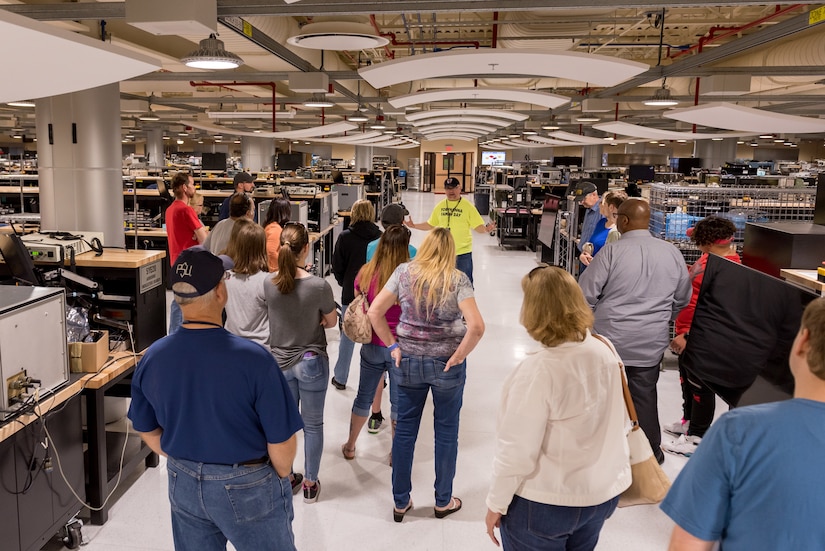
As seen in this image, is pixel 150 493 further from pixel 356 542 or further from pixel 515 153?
pixel 515 153

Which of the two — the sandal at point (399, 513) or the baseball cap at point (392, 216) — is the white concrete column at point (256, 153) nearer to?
the baseball cap at point (392, 216)

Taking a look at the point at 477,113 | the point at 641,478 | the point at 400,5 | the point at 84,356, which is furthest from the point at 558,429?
the point at 477,113

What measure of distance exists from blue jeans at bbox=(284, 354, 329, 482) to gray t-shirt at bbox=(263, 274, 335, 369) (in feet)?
0.16

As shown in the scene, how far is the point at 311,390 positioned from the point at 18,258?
1.65 meters

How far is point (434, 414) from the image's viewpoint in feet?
10.2

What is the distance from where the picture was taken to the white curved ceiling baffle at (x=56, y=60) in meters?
2.04

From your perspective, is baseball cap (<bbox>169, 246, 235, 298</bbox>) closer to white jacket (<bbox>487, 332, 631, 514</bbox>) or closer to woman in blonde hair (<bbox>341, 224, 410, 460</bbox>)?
white jacket (<bbox>487, 332, 631, 514</bbox>)

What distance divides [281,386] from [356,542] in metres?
1.51

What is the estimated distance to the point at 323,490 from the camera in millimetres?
3551

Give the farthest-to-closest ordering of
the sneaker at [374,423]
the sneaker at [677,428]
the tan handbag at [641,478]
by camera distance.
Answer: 1. the sneaker at [677,428]
2. the sneaker at [374,423]
3. the tan handbag at [641,478]

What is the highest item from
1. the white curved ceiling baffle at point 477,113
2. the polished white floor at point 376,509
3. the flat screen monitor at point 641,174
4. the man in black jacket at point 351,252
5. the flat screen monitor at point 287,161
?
the white curved ceiling baffle at point 477,113

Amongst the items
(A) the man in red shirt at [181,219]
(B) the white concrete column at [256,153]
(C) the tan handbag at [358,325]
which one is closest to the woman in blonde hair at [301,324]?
(C) the tan handbag at [358,325]

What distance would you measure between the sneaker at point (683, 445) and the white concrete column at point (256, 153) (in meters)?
22.3

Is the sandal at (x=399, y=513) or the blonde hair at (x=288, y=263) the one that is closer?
the blonde hair at (x=288, y=263)
